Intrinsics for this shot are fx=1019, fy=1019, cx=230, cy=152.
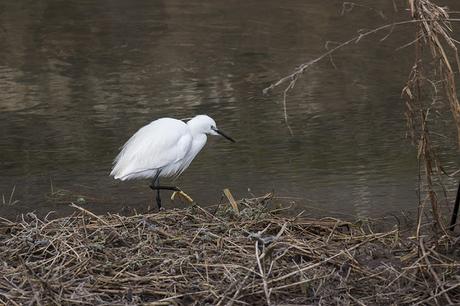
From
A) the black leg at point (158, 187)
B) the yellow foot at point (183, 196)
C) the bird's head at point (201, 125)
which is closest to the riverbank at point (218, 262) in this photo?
the yellow foot at point (183, 196)

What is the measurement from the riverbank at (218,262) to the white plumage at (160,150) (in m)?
1.46

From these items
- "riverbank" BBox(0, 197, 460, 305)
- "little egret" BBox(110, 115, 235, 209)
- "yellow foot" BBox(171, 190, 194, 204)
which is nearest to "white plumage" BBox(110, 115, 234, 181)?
"little egret" BBox(110, 115, 235, 209)

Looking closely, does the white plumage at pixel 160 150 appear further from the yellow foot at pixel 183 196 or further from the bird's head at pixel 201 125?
the yellow foot at pixel 183 196

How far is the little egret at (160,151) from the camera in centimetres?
754

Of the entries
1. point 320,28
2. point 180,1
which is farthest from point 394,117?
point 180,1

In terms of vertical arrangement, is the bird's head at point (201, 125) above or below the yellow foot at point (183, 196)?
above

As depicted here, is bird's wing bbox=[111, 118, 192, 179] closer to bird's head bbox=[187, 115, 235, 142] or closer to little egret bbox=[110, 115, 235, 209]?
little egret bbox=[110, 115, 235, 209]

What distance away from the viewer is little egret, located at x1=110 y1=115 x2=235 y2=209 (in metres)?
7.54

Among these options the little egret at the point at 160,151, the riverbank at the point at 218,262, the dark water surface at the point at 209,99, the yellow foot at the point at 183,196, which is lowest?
the dark water surface at the point at 209,99

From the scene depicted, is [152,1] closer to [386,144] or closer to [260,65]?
[260,65]

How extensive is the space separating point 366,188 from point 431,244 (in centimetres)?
225

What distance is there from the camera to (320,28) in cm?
1320

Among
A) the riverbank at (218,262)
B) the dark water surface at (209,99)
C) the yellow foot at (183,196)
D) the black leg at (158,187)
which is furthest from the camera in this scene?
the dark water surface at (209,99)

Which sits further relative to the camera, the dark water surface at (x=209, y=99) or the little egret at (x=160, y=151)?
the dark water surface at (x=209, y=99)
